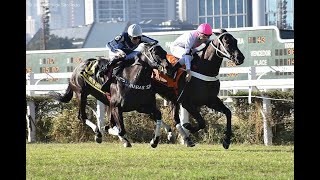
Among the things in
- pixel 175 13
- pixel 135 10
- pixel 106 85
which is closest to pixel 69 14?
pixel 135 10

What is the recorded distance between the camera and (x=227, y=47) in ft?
29.0

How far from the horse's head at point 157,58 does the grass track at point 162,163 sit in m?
0.89

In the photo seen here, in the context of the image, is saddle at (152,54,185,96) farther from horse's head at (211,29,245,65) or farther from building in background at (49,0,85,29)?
building in background at (49,0,85,29)

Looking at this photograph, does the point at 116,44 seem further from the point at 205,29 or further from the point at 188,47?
the point at 205,29

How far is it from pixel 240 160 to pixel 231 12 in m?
57.6

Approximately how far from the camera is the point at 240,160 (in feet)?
26.9

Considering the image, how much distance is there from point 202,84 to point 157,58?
64 cm

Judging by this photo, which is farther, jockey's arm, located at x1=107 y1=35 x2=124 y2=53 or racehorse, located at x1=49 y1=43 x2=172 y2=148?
jockey's arm, located at x1=107 y1=35 x2=124 y2=53

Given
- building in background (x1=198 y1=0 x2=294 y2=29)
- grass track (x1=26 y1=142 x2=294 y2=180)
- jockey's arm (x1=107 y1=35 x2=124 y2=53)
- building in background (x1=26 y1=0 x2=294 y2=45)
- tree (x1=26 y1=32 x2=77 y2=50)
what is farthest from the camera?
building in background (x1=26 y1=0 x2=294 y2=45)

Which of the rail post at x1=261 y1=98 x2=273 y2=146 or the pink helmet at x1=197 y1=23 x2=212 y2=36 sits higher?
the pink helmet at x1=197 y1=23 x2=212 y2=36

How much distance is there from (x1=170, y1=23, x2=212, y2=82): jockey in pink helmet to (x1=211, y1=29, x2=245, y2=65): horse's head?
167 millimetres

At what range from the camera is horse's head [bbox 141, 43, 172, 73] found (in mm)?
8633

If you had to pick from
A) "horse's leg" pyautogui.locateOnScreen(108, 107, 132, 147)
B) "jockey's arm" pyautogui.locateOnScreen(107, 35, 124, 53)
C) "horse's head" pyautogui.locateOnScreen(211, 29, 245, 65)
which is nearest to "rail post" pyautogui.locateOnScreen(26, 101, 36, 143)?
"horse's leg" pyautogui.locateOnScreen(108, 107, 132, 147)
